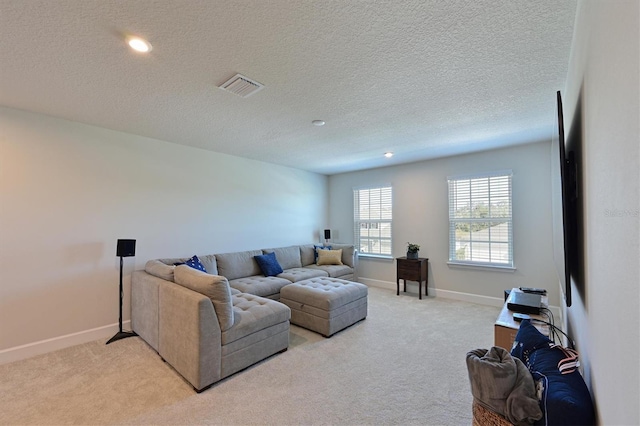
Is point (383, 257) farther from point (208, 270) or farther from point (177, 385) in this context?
point (177, 385)

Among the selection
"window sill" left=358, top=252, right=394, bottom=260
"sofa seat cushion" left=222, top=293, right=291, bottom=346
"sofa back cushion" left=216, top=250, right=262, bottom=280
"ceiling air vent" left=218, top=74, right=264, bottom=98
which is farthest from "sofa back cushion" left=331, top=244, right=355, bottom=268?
"ceiling air vent" left=218, top=74, right=264, bottom=98

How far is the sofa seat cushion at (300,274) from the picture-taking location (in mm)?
4373

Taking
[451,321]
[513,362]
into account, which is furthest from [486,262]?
[513,362]

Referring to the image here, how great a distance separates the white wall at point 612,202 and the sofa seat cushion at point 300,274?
3425mm

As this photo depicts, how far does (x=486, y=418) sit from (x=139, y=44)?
116 inches

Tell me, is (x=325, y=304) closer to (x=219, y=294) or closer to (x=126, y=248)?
(x=219, y=294)

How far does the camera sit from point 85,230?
3.25 m

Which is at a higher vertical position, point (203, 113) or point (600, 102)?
point (203, 113)

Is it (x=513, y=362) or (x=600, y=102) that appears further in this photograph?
(x=513, y=362)

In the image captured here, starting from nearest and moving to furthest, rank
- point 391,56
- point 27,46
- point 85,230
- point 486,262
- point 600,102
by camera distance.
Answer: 1. point 600,102
2. point 27,46
3. point 391,56
4. point 85,230
5. point 486,262

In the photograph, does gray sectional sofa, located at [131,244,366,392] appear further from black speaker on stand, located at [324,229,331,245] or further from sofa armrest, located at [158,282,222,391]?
black speaker on stand, located at [324,229,331,245]

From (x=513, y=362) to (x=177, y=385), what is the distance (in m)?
2.45

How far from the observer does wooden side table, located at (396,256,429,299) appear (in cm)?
481

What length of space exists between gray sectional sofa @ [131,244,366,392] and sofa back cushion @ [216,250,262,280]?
0.65m
